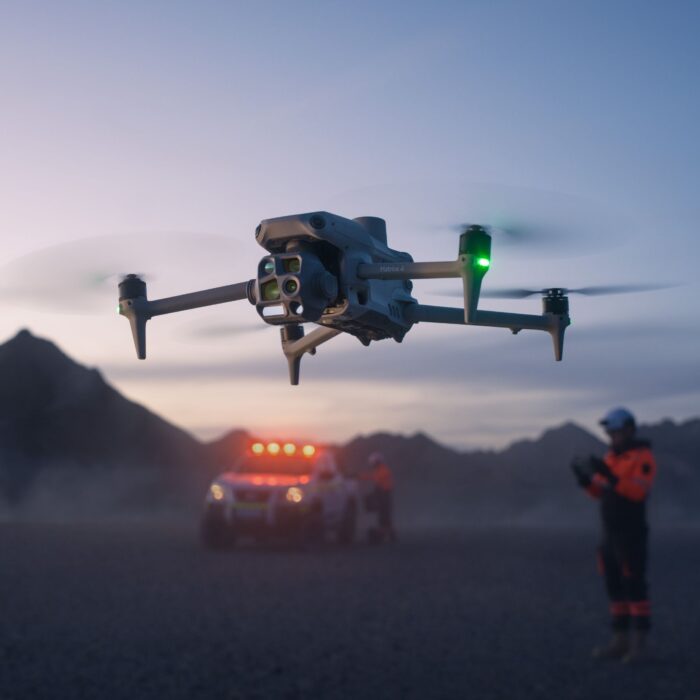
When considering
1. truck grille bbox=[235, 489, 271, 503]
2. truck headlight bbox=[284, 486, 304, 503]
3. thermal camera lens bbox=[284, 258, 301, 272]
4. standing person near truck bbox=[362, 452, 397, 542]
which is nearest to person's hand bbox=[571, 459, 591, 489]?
thermal camera lens bbox=[284, 258, 301, 272]

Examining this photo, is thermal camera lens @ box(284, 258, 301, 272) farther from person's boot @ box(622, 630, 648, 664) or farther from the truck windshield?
the truck windshield

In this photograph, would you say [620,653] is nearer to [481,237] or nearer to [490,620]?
[490,620]

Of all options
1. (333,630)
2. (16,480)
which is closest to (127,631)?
(333,630)

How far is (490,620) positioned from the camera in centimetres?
1470

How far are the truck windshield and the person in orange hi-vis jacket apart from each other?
40.8 ft

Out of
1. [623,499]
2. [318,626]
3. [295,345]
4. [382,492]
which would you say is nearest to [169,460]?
[382,492]

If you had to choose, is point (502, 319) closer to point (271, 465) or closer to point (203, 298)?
point (203, 298)

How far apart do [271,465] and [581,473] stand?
13184mm

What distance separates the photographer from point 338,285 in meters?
2.04

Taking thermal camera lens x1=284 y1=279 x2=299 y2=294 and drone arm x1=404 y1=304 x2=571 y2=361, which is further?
drone arm x1=404 y1=304 x2=571 y2=361

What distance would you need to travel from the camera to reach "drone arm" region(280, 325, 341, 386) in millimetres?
2318

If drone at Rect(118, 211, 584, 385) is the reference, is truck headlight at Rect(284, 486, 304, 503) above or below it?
below

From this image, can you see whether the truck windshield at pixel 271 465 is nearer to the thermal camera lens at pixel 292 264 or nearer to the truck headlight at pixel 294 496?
the truck headlight at pixel 294 496

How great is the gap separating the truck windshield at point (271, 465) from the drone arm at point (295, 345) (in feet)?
66.9
